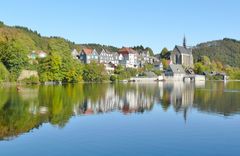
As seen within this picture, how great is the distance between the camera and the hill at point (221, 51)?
170400 millimetres

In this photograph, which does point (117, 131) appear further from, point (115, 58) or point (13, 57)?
point (115, 58)

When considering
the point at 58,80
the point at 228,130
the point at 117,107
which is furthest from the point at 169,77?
the point at 228,130

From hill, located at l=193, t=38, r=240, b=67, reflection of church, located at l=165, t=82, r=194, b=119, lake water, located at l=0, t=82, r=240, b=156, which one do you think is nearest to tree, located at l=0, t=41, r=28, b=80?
reflection of church, located at l=165, t=82, r=194, b=119

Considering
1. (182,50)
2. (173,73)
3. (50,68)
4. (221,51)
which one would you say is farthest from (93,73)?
(221,51)

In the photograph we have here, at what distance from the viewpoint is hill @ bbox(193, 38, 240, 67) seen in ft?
559

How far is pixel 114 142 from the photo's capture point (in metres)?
13.4

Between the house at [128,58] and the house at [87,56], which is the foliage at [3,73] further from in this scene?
the house at [128,58]

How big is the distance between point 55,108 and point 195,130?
1067 cm

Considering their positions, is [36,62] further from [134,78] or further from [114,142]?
[114,142]

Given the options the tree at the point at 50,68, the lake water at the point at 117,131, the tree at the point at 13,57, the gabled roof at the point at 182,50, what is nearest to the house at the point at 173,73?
the gabled roof at the point at 182,50

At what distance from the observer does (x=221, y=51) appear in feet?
598

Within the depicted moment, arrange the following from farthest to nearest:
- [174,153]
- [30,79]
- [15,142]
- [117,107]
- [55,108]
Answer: [30,79], [117,107], [55,108], [15,142], [174,153]

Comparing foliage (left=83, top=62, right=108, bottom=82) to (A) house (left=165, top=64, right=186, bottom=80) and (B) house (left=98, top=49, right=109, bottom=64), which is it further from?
(A) house (left=165, top=64, right=186, bottom=80)

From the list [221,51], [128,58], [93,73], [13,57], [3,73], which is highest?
[221,51]
